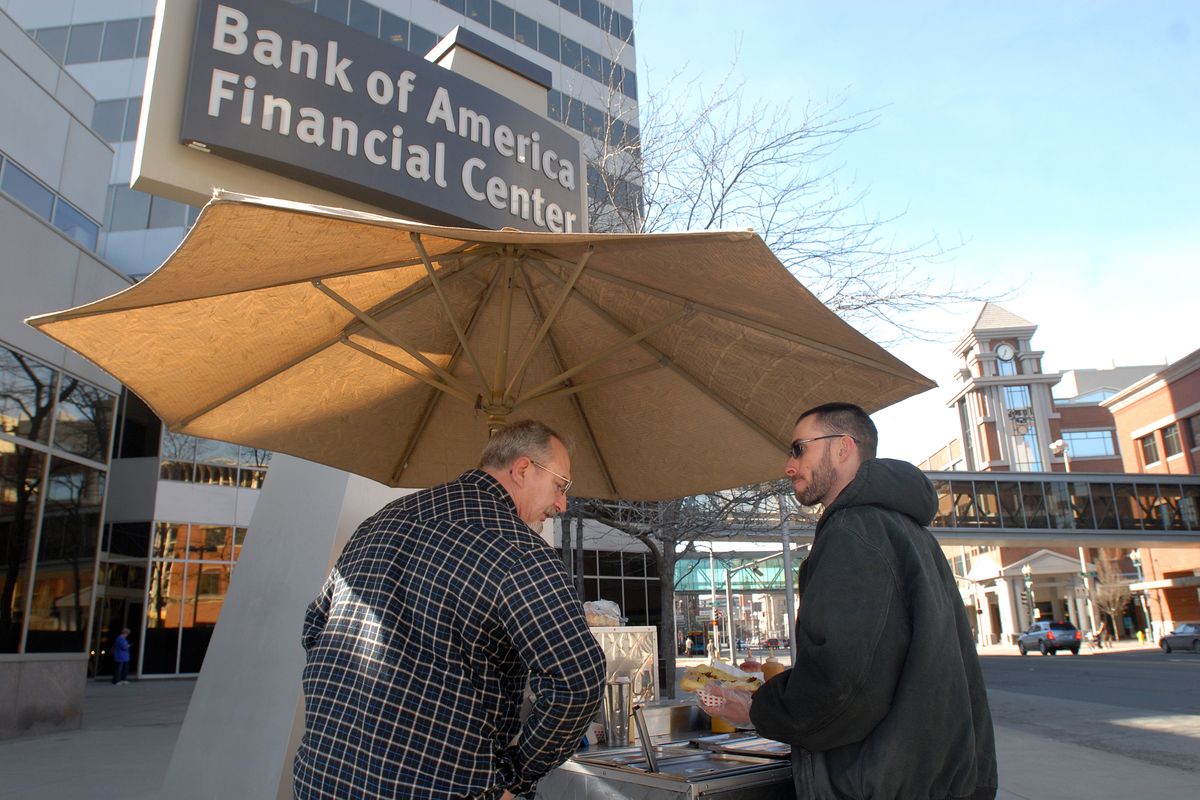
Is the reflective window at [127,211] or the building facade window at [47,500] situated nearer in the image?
the building facade window at [47,500]

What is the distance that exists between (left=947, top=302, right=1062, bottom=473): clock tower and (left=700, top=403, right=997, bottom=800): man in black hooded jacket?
75.0 m

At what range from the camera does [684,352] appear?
3590 millimetres

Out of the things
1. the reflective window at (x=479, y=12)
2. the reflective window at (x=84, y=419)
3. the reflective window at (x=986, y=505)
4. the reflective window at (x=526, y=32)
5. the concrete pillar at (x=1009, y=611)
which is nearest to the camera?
the reflective window at (x=84, y=419)

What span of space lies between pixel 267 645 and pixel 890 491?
467 centimetres

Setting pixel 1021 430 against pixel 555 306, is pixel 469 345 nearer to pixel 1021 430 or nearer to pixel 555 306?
pixel 555 306

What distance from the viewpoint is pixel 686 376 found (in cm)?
373

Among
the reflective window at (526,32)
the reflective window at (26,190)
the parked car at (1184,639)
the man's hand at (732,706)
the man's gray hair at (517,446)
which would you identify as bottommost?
the parked car at (1184,639)

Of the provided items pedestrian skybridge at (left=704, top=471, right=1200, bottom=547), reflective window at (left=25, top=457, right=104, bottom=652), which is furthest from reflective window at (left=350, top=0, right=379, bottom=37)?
pedestrian skybridge at (left=704, top=471, right=1200, bottom=547)

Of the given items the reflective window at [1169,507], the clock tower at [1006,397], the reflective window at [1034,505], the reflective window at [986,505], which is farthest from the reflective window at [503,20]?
the clock tower at [1006,397]

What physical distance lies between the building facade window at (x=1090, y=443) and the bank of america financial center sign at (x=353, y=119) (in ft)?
259

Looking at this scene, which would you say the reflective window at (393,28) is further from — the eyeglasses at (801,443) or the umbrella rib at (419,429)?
the eyeglasses at (801,443)

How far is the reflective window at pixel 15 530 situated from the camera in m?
10.7

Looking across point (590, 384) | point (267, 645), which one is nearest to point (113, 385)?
point (267, 645)

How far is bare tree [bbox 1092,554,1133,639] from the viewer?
52438mm
